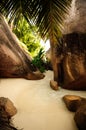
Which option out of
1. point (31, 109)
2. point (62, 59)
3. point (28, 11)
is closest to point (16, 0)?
point (28, 11)

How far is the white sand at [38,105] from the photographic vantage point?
16.5ft

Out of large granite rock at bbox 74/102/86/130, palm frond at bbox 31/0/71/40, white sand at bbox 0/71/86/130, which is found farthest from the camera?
white sand at bbox 0/71/86/130

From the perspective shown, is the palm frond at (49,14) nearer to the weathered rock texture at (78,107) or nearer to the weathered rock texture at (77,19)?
the weathered rock texture at (78,107)

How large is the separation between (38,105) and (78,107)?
1153mm

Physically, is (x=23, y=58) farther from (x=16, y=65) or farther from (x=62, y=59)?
(x=62, y=59)

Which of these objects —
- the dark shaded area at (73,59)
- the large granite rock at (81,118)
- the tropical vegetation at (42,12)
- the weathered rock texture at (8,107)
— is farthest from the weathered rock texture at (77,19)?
the tropical vegetation at (42,12)

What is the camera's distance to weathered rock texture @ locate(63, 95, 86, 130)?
15.4 feet

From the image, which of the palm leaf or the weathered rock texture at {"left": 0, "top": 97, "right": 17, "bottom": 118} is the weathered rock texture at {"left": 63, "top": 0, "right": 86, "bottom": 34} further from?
the palm leaf

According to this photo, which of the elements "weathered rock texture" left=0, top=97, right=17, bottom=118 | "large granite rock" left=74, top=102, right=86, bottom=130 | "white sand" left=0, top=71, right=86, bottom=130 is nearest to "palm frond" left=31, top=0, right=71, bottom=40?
"large granite rock" left=74, top=102, right=86, bottom=130

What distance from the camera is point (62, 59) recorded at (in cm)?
657

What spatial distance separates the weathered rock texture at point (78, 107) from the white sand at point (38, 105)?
0.49 ft

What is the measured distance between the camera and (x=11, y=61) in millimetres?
7836

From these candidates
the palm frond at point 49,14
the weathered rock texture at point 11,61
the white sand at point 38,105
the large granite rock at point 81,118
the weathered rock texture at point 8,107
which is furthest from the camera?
the weathered rock texture at point 11,61

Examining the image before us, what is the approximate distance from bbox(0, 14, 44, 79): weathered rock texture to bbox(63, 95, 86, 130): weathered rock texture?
2.27 metres
